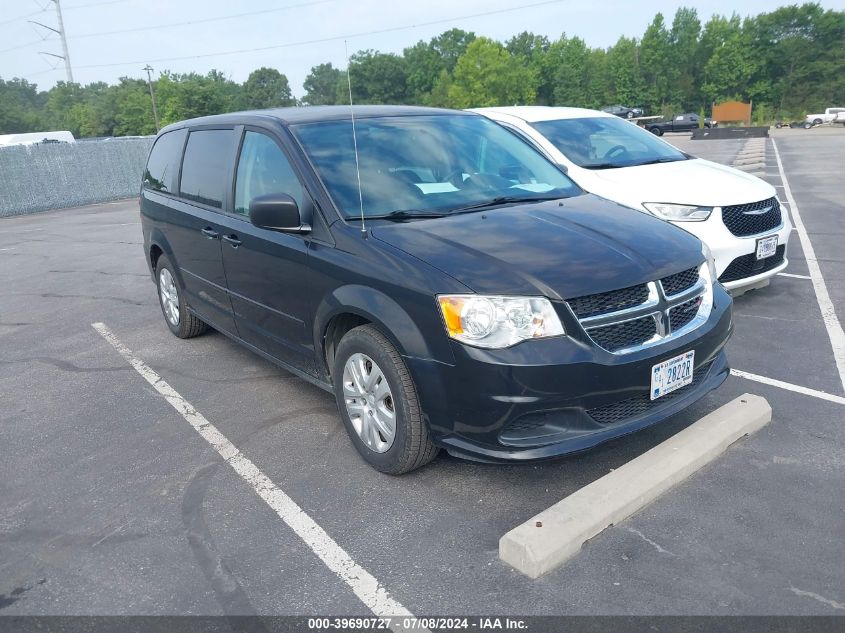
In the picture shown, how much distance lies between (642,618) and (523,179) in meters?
2.73

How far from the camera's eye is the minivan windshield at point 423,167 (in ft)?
12.7

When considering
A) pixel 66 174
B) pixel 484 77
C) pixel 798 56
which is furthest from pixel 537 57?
pixel 66 174

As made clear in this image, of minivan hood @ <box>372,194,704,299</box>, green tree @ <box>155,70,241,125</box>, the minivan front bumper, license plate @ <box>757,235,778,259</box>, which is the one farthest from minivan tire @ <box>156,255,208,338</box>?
green tree @ <box>155,70,241,125</box>

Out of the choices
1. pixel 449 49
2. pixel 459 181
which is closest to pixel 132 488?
pixel 459 181

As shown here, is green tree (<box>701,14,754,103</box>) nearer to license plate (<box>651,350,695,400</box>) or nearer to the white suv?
the white suv

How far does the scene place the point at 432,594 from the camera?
108 inches

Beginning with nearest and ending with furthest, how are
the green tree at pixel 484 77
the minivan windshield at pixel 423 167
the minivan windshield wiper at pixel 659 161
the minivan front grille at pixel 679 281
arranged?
the minivan front grille at pixel 679 281 → the minivan windshield at pixel 423 167 → the minivan windshield wiper at pixel 659 161 → the green tree at pixel 484 77

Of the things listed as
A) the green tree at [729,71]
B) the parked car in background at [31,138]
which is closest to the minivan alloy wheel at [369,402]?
the parked car in background at [31,138]

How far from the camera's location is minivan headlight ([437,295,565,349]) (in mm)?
3029

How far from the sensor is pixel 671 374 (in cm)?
331

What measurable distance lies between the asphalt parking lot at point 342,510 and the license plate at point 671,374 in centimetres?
50

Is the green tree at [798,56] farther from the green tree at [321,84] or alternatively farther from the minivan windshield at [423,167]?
the minivan windshield at [423,167]

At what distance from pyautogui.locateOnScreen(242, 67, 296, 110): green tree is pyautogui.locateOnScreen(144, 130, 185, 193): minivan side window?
11564 cm

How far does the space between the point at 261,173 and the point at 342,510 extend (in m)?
2.20
